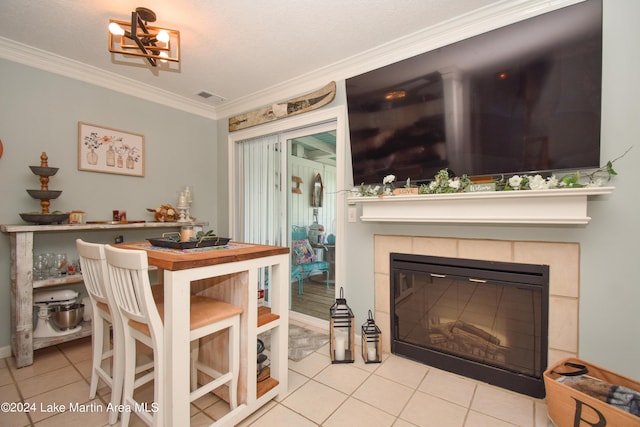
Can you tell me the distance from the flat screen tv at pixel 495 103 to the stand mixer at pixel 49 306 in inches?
109

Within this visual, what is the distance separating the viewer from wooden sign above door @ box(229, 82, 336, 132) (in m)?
2.58

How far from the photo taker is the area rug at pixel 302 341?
2305 millimetres

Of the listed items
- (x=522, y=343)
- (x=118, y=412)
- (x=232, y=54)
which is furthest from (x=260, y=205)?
(x=522, y=343)

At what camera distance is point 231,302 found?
5.20 feet

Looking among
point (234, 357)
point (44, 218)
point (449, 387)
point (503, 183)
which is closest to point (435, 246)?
point (503, 183)

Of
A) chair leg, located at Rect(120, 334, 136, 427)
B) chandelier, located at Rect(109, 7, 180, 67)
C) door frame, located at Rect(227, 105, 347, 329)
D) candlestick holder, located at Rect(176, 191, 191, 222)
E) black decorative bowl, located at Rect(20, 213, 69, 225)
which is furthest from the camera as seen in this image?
candlestick holder, located at Rect(176, 191, 191, 222)

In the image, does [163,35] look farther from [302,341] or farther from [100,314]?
[302,341]

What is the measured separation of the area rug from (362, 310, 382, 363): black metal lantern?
474mm

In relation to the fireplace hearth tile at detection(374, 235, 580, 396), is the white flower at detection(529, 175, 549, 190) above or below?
above

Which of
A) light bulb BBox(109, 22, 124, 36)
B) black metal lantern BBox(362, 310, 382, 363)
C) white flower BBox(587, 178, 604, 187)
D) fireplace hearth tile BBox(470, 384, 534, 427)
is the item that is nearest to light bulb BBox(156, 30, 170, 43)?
light bulb BBox(109, 22, 124, 36)

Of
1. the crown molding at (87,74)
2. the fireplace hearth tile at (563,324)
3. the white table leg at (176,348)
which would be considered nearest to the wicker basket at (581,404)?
the fireplace hearth tile at (563,324)

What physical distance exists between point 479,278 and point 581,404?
76 centimetres

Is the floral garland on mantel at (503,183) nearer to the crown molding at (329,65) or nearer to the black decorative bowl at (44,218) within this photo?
the crown molding at (329,65)

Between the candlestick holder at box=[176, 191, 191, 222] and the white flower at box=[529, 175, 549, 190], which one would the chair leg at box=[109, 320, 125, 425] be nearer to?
the candlestick holder at box=[176, 191, 191, 222]
